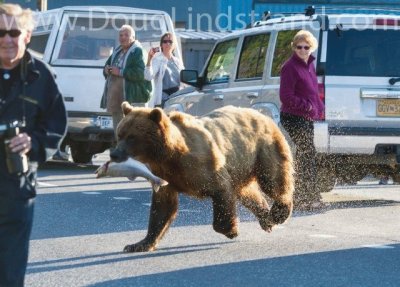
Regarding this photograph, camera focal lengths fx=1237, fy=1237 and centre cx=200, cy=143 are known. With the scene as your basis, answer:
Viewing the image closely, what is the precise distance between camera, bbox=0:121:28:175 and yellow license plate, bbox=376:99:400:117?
8054mm

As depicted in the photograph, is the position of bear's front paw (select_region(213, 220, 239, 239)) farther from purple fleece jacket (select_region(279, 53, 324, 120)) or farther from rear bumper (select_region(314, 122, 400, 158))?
rear bumper (select_region(314, 122, 400, 158))

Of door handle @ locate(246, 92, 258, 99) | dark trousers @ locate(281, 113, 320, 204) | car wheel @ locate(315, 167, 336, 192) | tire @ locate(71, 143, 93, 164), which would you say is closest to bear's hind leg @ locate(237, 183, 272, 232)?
dark trousers @ locate(281, 113, 320, 204)

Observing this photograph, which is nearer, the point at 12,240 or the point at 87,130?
the point at 12,240

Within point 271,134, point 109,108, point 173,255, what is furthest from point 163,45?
point 173,255

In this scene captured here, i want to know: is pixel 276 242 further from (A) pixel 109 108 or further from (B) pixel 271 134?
(A) pixel 109 108

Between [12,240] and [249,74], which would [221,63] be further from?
[12,240]

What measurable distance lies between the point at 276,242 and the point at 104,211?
2.77 meters

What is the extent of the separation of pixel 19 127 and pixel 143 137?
146 inches

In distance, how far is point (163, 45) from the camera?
1661 cm

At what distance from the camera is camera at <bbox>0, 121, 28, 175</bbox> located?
206 inches

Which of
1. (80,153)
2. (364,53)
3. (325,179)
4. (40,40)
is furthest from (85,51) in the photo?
(364,53)

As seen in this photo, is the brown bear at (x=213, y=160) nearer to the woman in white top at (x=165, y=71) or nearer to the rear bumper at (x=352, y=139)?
the rear bumper at (x=352, y=139)

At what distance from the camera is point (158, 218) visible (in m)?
9.43

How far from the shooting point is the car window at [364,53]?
13.1 m
